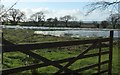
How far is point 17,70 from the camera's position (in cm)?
500

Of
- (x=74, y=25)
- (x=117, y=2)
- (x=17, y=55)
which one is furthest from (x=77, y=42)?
(x=74, y=25)

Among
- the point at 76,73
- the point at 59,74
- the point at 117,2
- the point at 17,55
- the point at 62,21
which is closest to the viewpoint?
the point at 59,74

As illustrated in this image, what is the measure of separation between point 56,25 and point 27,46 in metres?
66.1

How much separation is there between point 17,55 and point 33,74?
486cm

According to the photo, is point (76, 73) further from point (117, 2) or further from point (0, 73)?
point (117, 2)

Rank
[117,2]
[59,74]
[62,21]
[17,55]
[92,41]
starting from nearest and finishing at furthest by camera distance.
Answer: [59,74], [92,41], [17,55], [117,2], [62,21]

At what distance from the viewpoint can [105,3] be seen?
17.8 metres

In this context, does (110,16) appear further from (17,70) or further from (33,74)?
(17,70)

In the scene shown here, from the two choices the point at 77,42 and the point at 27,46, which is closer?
the point at 27,46

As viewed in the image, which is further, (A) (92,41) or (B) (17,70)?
(A) (92,41)

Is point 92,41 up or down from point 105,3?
down

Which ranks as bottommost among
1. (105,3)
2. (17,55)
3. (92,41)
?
(17,55)

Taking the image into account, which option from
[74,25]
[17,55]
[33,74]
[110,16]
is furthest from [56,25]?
[33,74]

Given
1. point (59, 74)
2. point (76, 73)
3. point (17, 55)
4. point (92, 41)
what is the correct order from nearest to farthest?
point (59, 74) → point (76, 73) → point (92, 41) → point (17, 55)
